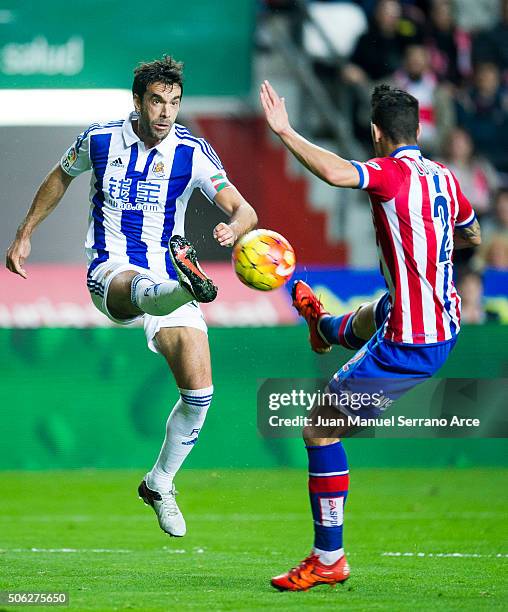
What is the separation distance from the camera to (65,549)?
769 cm

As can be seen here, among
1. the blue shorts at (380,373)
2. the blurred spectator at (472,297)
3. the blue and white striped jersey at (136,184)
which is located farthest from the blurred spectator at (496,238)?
the blue shorts at (380,373)

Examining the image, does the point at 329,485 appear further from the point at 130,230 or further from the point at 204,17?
the point at 204,17

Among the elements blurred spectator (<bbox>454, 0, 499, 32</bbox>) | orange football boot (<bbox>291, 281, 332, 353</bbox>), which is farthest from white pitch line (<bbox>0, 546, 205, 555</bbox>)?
blurred spectator (<bbox>454, 0, 499, 32</bbox>)

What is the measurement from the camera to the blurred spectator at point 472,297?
10.2 meters

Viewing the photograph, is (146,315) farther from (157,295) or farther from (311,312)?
(311,312)

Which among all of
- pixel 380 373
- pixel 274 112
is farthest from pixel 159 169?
pixel 380 373

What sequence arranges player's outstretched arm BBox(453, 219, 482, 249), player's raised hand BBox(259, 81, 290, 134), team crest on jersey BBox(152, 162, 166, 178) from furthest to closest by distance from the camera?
team crest on jersey BBox(152, 162, 166, 178), player's outstretched arm BBox(453, 219, 482, 249), player's raised hand BBox(259, 81, 290, 134)

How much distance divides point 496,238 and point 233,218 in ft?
17.3

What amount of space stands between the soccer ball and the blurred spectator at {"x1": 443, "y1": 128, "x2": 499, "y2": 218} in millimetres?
4688

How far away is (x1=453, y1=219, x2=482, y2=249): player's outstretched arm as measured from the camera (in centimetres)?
648

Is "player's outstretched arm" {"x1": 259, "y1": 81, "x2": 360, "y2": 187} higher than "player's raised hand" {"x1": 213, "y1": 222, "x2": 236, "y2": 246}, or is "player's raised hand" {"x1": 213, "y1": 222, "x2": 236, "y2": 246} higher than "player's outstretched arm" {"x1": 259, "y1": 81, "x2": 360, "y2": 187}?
"player's outstretched arm" {"x1": 259, "y1": 81, "x2": 360, "y2": 187}

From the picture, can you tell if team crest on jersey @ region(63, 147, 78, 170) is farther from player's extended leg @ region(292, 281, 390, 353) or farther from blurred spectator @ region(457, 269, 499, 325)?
blurred spectator @ region(457, 269, 499, 325)

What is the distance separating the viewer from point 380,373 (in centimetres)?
617

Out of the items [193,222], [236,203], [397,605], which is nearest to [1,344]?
[193,222]
